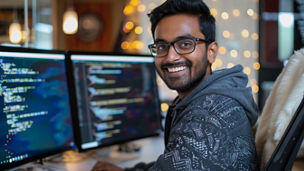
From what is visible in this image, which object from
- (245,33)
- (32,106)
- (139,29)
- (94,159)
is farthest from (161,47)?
(245,33)

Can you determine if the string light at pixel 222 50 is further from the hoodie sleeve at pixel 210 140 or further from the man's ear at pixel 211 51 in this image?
the hoodie sleeve at pixel 210 140

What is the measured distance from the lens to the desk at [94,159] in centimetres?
119

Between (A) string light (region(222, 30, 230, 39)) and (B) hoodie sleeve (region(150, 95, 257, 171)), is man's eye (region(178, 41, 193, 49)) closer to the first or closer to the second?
(B) hoodie sleeve (region(150, 95, 257, 171))

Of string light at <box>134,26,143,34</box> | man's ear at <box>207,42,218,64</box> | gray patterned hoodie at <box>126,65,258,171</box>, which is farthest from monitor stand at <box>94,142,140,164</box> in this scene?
string light at <box>134,26,143,34</box>

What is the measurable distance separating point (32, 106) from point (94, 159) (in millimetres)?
412

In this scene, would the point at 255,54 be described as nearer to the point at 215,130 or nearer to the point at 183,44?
the point at 183,44

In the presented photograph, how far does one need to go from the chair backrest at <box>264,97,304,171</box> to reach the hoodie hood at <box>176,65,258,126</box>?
0.70 ft

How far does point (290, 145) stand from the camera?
0.67 metres

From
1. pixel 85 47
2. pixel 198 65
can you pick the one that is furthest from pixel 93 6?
pixel 198 65

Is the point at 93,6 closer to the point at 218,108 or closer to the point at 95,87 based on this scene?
the point at 95,87

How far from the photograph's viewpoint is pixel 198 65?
980mm

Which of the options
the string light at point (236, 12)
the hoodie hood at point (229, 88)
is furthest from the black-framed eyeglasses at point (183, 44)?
the string light at point (236, 12)

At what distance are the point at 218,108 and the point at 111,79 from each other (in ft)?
2.09

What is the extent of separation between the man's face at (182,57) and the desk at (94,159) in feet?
1.59
